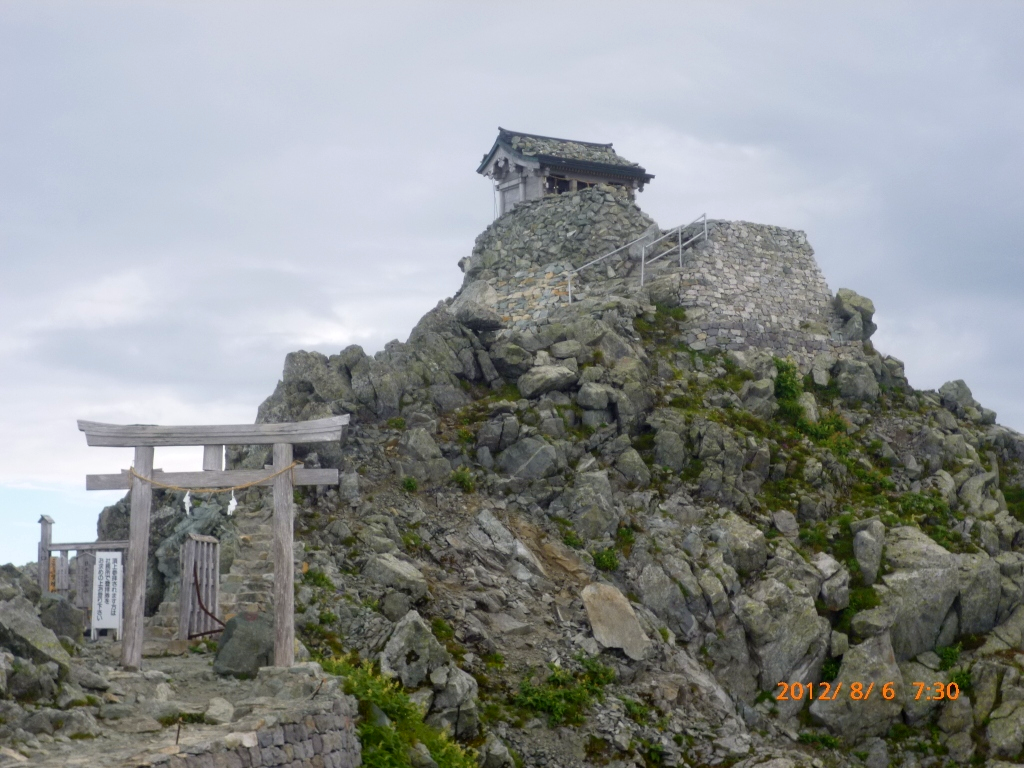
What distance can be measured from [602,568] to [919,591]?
786 cm

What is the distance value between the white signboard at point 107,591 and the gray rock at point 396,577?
16.9 feet

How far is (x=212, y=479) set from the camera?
709 inches

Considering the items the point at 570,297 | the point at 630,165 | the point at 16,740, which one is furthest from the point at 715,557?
the point at 630,165

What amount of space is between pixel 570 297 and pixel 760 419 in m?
7.92

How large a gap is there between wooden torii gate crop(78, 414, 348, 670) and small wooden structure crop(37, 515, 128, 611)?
3.30 meters

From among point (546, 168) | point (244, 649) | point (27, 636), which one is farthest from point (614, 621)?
point (546, 168)

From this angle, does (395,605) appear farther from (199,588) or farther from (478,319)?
(478,319)

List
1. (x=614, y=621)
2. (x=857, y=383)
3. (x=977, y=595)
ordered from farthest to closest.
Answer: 1. (x=857, y=383)
2. (x=977, y=595)
3. (x=614, y=621)

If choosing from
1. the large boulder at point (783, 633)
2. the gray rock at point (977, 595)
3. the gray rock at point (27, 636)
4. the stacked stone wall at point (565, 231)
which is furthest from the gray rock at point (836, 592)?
the gray rock at point (27, 636)

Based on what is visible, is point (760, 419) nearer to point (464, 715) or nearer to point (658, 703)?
point (658, 703)

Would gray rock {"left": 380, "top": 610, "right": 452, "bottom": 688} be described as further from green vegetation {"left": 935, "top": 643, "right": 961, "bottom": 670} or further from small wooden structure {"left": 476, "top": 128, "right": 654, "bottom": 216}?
small wooden structure {"left": 476, "top": 128, "right": 654, "bottom": 216}

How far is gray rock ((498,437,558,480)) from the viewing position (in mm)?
26844

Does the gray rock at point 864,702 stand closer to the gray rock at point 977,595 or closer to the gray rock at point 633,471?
the gray rock at point 977,595
